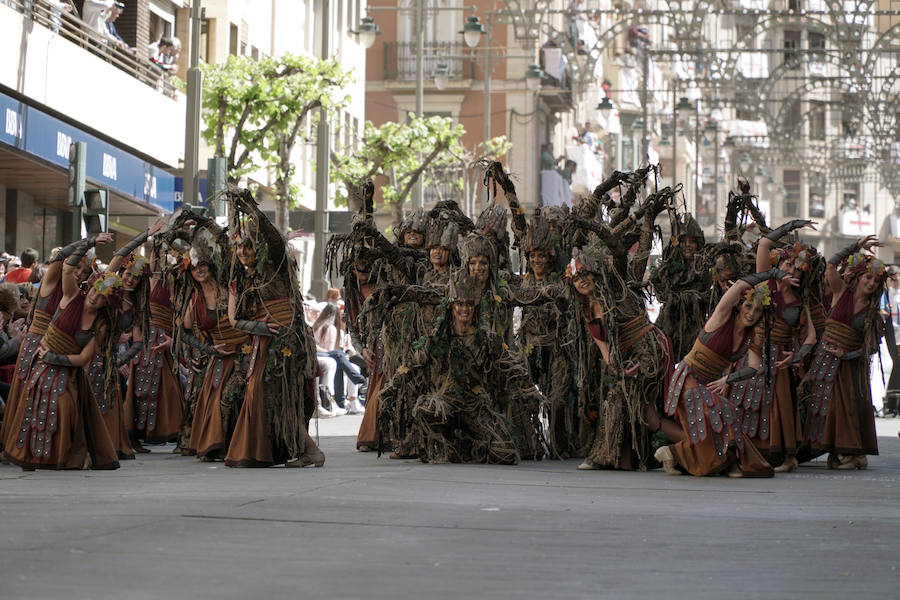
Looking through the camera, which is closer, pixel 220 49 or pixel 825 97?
pixel 220 49

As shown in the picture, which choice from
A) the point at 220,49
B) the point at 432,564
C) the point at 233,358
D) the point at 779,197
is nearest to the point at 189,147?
the point at 233,358

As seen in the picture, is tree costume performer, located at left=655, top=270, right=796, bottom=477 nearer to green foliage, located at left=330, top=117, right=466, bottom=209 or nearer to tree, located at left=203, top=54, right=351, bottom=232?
tree, located at left=203, top=54, right=351, bottom=232

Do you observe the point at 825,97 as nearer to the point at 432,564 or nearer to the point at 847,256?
the point at 847,256

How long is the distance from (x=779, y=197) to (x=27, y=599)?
400ft

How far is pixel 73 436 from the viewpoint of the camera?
44.3 feet

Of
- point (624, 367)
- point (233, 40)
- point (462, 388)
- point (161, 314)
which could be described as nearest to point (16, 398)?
point (161, 314)

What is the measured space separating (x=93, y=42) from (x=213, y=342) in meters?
17.2

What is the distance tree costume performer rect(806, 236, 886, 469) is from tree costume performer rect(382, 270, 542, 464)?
8.51ft

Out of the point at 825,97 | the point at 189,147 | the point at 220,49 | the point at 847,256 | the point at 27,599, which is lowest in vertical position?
the point at 27,599

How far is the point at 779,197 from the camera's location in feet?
415

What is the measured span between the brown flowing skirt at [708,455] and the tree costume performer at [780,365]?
40.3 inches

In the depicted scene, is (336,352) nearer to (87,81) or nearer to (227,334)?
(87,81)

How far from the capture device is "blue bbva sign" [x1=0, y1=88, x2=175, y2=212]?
2595cm

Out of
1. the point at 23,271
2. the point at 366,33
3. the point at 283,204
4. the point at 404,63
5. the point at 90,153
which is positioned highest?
the point at 404,63
